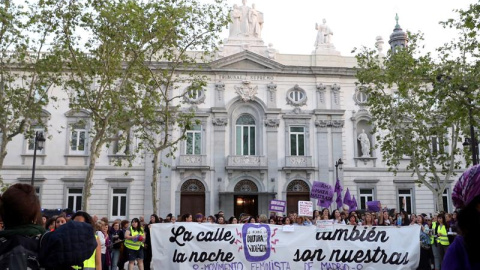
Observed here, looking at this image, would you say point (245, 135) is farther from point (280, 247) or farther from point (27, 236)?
point (27, 236)

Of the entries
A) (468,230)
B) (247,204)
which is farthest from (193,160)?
(468,230)

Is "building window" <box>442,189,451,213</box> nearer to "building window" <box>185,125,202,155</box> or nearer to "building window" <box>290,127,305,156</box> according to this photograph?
"building window" <box>290,127,305,156</box>

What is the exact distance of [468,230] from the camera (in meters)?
2.75

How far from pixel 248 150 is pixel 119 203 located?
9.43 meters

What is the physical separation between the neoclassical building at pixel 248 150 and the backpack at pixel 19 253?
2690 cm

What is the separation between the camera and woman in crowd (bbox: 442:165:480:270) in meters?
2.74

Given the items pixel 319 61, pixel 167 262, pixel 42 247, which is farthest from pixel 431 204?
pixel 42 247

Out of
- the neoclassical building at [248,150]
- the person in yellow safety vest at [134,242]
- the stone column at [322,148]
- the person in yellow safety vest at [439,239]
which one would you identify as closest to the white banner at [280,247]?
the person in yellow safety vest at [134,242]

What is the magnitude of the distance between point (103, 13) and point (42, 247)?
709 inches

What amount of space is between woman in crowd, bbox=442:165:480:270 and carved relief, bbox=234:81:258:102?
3066 centimetres

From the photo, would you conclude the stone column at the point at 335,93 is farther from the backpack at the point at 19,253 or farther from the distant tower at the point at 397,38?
the backpack at the point at 19,253

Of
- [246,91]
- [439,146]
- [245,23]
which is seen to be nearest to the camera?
[439,146]

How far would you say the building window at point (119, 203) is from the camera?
31.7 meters

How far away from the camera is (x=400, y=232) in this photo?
1171cm
